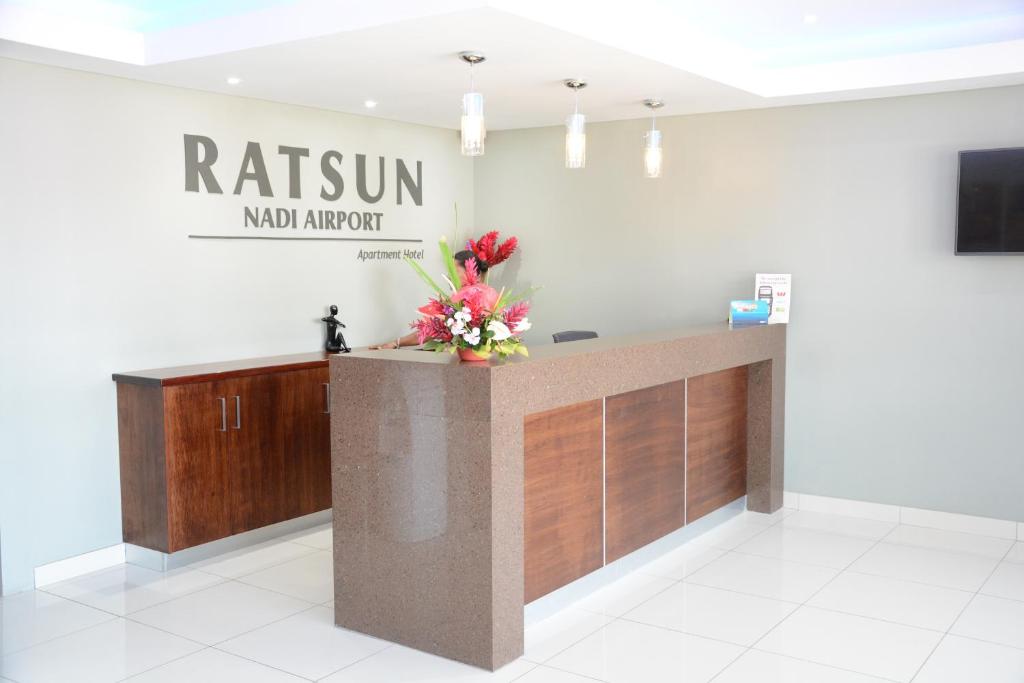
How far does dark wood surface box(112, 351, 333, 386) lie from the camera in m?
4.80

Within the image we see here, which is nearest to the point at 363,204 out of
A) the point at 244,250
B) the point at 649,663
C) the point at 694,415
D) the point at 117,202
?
the point at 244,250

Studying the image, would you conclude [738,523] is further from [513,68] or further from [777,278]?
[513,68]

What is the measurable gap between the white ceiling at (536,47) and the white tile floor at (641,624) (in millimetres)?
2607

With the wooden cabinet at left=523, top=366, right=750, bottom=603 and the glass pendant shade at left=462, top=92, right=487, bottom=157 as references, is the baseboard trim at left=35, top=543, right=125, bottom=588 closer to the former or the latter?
the wooden cabinet at left=523, top=366, right=750, bottom=603

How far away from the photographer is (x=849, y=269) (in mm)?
5863

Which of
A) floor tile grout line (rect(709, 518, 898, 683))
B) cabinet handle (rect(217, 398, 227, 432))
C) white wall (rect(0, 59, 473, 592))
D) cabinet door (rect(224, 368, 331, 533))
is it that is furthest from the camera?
cabinet door (rect(224, 368, 331, 533))

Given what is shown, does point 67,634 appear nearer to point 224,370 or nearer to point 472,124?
point 224,370

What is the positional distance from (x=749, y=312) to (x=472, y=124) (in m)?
2.59

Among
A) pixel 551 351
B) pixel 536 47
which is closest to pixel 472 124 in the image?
pixel 536 47

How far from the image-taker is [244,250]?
18.4 feet

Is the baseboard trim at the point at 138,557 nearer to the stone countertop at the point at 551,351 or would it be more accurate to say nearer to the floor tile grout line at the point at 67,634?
the floor tile grout line at the point at 67,634

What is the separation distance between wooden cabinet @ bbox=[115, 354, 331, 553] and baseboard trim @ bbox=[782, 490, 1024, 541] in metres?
3.20

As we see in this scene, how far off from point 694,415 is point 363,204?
2732 millimetres

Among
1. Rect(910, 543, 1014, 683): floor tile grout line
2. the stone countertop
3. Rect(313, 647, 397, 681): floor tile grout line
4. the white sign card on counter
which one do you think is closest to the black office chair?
the stone countertop
